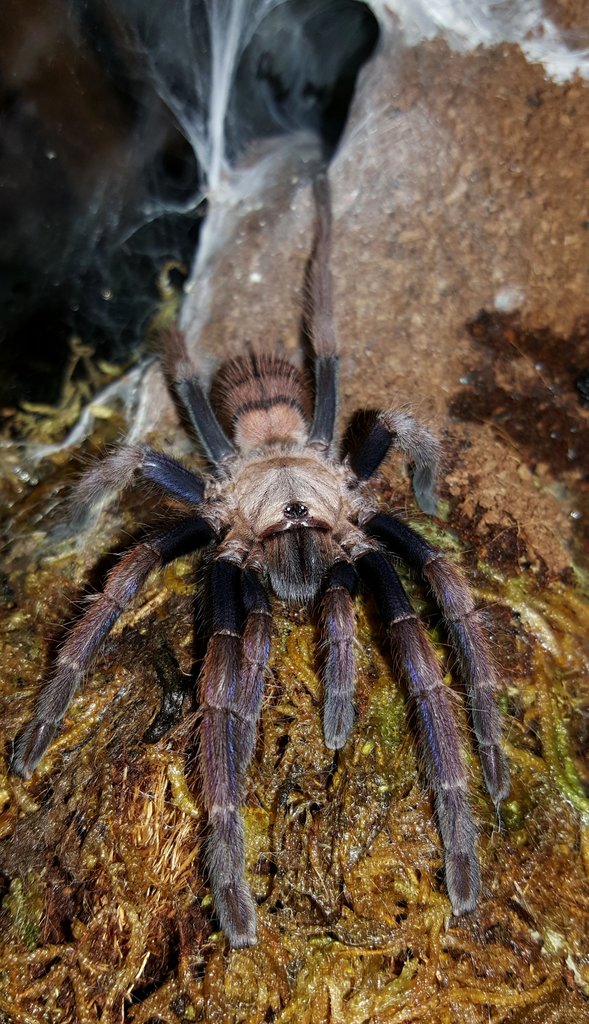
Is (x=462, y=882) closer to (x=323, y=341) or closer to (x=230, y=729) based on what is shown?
(x=230, y=729)

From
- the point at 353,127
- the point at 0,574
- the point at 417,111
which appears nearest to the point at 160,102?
the point at 353,127

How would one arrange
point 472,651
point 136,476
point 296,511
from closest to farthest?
point 472,651, point 296,511, point 136,476

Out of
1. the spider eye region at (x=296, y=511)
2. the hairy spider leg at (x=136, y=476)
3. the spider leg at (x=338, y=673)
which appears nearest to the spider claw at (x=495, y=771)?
the spider leg at (x=338, y=673)

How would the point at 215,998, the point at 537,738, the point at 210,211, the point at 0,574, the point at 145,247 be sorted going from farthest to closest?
the point at 210,211 < the point at 145,247 < the point at 0,574 < the point at 537,738 < the point at 215,998

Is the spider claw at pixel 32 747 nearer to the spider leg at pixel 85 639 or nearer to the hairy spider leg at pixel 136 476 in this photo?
the spider leg at pixel 85 639

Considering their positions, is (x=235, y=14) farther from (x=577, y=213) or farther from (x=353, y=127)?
(x=577, y=213)

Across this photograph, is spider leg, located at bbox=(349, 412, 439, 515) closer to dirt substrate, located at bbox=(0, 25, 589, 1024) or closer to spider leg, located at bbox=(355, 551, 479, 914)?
dirt substrate, located at bbox=(0, 25, 589, 1024)

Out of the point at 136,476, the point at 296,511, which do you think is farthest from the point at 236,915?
the point at 136,476
